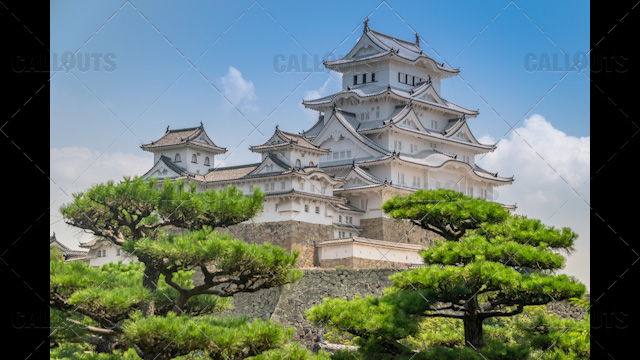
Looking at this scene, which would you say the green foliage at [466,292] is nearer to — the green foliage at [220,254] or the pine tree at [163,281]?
the green foliage at [220,254]

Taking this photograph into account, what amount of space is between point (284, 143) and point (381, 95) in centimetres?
739

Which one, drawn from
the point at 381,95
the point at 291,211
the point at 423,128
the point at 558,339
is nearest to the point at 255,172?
the point at 291,211

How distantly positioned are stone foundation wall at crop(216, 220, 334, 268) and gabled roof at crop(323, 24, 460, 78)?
1048 cm

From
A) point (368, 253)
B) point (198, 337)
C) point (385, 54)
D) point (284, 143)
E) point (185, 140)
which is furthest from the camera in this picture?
point (385, 54)

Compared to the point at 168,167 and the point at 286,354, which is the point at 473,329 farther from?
the point at 168,167

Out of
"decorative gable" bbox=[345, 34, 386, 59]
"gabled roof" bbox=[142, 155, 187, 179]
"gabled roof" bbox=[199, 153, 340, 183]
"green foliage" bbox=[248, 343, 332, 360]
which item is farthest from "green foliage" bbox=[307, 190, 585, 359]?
"decorative gable" bbox=[345, 34, 386, 59]

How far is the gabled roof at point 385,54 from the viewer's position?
34.9 meters

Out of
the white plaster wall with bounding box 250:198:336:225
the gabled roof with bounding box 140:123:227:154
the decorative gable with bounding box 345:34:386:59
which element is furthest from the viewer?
the decorative gable with bounding box 345:34:386:59

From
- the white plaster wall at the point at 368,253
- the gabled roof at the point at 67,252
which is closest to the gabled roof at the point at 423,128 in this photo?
the white plaster wall at the point at 368,253

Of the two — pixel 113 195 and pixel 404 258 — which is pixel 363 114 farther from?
pixel 113 195

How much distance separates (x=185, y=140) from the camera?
1182 inches

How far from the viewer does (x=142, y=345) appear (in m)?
11.2

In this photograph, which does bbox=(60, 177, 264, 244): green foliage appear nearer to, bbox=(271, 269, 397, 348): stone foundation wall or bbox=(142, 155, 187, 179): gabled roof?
bbox=(271, 269, 397, 348): stone foundation wall

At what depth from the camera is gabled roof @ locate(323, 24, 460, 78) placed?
34906 mm
